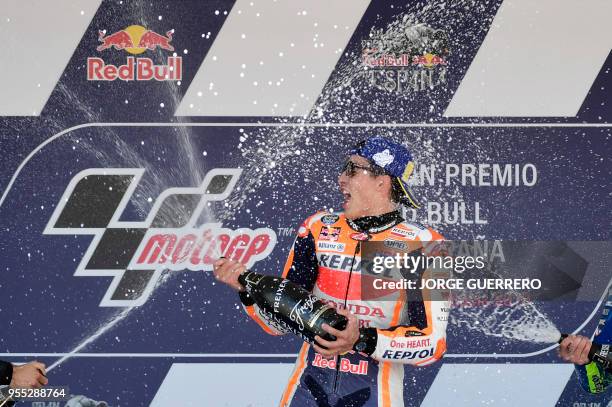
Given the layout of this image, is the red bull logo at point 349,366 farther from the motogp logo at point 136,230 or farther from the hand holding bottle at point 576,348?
the motogp logo at point 136,230

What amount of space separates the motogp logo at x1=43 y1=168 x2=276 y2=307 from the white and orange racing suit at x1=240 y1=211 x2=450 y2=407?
680 millimetres

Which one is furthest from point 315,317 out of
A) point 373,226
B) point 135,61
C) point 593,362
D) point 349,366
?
point 135,61

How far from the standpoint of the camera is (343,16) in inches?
148

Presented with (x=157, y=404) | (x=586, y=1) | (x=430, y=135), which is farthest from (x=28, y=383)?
(x=586, y=1)

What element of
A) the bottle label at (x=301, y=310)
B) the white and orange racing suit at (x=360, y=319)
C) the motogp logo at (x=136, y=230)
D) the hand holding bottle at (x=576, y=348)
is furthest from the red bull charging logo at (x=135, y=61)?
the hand holding bottle at (x=576, y=348)

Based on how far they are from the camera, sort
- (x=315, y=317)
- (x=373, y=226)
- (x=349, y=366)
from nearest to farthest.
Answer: (x=315, y=317) < (x=349, y=366) < (x=373, y=226)

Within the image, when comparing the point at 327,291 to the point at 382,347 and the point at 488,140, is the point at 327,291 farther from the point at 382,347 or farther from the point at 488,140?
the point at 488,140

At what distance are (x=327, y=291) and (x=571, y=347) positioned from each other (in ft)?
2.84

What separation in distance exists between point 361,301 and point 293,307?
0.35 metres

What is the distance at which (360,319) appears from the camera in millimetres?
3057

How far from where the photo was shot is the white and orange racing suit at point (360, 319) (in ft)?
9.36

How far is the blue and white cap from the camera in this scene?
319 cm

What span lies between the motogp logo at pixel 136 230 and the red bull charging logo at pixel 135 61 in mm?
417

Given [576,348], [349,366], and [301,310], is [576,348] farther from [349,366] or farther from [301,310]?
[301,310]
